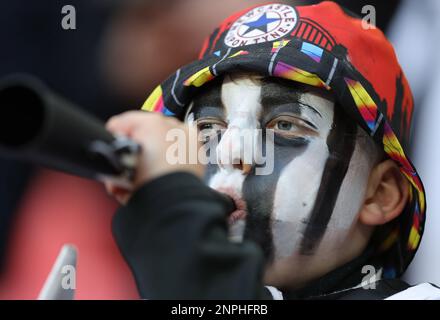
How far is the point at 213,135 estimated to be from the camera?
1374mm

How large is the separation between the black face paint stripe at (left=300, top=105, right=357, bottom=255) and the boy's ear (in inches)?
3.2

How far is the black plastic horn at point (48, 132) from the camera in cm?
75

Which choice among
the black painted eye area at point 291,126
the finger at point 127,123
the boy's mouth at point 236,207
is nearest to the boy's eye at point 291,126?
the black painted eye area at point 291,126

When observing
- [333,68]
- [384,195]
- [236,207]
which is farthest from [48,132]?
[384,195]

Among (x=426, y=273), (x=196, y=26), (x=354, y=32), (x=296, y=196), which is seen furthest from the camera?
(x=196, y=26)

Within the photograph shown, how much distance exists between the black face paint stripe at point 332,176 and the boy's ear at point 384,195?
0.08 meters

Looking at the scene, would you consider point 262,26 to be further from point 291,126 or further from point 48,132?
point 48,132

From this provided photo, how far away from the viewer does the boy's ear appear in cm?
142

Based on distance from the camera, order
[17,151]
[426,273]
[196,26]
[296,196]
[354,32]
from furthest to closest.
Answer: [196,26], [426,273], [354,32], [296,196], [17,151]

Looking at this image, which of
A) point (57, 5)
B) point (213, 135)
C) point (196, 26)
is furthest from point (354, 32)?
point (57, 5)

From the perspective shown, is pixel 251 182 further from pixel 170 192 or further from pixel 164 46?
pixel 164 46

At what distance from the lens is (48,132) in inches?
29.4

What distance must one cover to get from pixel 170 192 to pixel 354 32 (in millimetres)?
709

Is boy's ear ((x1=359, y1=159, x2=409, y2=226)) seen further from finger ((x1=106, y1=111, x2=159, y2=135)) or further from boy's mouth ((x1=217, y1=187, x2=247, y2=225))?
finger ((x1=106, y1=111, x2=159, y2=135))
